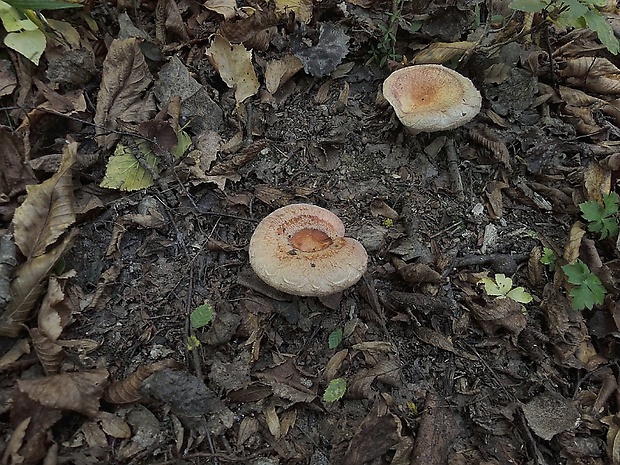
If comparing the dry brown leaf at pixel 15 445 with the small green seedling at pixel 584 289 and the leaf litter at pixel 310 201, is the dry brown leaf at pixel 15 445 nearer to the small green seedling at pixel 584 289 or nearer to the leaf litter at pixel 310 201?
the leaf litter at pixel 310 201

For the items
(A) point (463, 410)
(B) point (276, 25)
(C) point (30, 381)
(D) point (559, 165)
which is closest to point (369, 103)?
(B) point (276, 25)

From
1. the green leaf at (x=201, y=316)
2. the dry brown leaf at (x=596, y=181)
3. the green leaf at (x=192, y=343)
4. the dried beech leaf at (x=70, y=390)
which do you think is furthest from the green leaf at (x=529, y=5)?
the dried beech leaf at (x=70, y=390)

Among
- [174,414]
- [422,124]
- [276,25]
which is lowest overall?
[174,414]

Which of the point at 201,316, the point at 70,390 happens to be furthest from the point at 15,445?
the point at 201,316

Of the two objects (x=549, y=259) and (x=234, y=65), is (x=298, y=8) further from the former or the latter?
(x=549, y=259)

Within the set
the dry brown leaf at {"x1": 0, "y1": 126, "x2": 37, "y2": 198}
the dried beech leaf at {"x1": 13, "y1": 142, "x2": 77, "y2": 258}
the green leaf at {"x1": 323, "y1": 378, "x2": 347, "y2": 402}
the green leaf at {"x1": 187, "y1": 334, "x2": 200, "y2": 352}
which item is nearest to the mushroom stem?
the green leaf at {"x1": 323, "y1": 378, "x2": 347, "y2": 402}

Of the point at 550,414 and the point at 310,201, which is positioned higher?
the point at 310,201

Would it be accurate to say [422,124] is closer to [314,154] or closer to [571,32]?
[314,154]

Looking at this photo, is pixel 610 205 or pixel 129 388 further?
pixel 610 205
